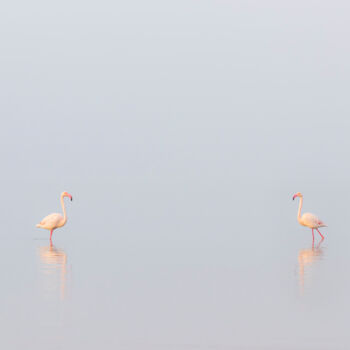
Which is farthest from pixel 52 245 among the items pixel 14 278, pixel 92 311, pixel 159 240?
pixel 92 311

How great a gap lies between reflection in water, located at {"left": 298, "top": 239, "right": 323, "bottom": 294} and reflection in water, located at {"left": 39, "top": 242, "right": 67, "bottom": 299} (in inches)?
151

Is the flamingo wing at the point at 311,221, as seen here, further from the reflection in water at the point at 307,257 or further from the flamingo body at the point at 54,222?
the flamingo body at the point at 54,222

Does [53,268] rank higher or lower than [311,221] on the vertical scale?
lower

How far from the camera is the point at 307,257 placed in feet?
68.4

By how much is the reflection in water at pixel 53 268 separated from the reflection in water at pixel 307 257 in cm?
384

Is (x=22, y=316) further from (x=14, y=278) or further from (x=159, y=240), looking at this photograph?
(x=159, y=240)

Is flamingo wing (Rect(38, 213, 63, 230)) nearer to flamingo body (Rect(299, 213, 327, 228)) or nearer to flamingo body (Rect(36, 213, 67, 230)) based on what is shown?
flamingo body (Rect(36, 213, 67, 230))

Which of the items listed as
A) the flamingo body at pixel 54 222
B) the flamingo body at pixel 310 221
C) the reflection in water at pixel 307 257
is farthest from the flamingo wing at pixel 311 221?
the flamingo body at pixel 54 222

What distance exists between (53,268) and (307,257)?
5.68 m

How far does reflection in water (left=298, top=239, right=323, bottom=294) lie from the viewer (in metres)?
Result: 17.3

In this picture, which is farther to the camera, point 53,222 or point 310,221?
point 310,221

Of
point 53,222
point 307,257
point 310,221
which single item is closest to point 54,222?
point 53,222

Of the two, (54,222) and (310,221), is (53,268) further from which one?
(310,221)

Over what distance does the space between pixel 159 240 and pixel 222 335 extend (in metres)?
13.6
